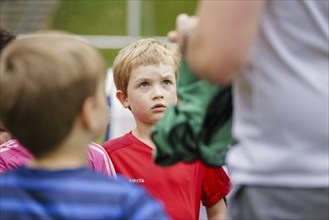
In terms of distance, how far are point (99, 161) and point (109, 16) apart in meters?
14.2

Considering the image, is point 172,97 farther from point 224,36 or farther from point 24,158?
point 224,36

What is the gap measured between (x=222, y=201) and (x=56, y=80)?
75.6 inches

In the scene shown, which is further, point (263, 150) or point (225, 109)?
point (225, 109)

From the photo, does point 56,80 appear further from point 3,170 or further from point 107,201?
point 3,170

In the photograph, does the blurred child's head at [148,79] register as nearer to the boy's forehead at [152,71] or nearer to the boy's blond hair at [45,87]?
the boy's forehead at [152,71]

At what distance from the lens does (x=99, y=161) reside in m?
3.50

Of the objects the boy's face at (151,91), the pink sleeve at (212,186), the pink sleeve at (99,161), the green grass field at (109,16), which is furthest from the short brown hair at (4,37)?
the green grass field at (109,16)

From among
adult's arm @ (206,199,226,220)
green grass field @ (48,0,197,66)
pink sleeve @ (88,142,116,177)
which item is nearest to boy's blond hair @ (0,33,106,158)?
pink sleeve @ (88,142,116,177)

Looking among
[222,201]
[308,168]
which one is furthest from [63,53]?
[222,201]

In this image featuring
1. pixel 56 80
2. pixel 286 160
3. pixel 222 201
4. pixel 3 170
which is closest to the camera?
pixel 56 80

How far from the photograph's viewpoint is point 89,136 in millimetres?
2086

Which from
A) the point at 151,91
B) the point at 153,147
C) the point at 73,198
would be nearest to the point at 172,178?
the point at 153,147

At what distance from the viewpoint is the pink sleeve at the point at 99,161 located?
3459mm

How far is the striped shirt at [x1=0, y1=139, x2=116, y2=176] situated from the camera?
3469mm
